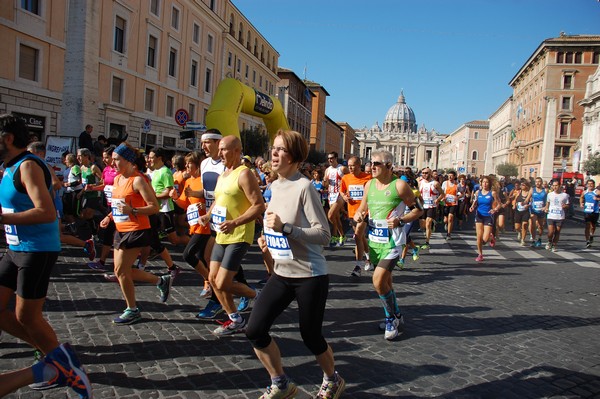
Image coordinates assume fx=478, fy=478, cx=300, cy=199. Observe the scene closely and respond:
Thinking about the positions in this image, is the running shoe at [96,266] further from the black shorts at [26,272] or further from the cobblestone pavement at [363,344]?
the black shorts at [26,272]

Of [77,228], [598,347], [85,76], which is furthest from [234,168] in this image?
[85,76]

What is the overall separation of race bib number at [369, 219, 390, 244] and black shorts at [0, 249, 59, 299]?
122 inches

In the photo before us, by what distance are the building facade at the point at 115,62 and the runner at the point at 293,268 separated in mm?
14427

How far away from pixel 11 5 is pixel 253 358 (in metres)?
20.5

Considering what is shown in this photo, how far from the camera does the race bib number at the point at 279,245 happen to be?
3.18 m

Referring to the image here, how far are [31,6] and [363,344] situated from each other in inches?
852

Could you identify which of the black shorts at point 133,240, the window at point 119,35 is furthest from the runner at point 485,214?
the window at point 119,35

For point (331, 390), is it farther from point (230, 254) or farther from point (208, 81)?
point (208, 81)

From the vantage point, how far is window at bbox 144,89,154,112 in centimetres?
3005

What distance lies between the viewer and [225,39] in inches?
1597

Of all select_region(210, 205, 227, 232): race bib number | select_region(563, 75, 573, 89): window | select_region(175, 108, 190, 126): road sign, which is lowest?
select_region(210, 205, 227, 232): race bib number

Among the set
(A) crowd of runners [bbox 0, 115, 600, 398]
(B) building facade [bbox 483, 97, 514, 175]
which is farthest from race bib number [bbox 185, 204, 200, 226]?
(B) building facade [bbox 483, 97, 514, 175]

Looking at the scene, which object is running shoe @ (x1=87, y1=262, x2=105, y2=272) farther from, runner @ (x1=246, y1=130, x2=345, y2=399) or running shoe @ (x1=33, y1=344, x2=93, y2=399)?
runner @ (x1=246, y1=130, x2=345, y2=399)

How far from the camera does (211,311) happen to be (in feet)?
17.1
